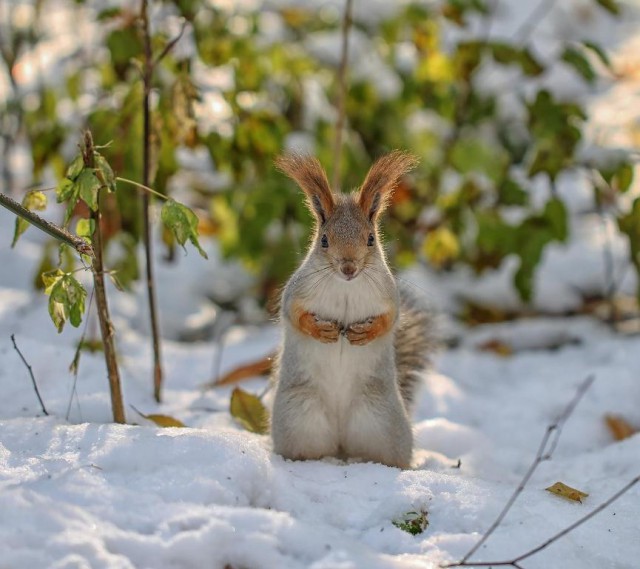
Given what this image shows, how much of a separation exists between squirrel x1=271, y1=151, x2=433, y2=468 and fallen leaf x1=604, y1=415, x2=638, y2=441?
0.96 metres

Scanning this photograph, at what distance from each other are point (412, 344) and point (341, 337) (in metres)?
0.69

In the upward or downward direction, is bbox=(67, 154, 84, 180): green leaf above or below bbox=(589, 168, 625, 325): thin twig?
above

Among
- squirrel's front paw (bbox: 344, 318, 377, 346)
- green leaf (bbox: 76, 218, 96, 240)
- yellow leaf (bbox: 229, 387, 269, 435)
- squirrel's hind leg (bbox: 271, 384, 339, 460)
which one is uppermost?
green leaf (bbox: 76, 218, 96, 240)

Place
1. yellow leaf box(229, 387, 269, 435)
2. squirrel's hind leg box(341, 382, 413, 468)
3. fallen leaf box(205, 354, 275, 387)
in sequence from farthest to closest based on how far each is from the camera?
1. fallen leaf box(205, 354, 275, 387)
2. yellow leaf box(229, 387, 269, 435)
3. squirrel's hind leg box(341, 382, 413, 468)

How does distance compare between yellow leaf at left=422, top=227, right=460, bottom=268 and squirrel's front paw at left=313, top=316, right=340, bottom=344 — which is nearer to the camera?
squirrel's front paw at left=313, top=316, right=340, bottom=344

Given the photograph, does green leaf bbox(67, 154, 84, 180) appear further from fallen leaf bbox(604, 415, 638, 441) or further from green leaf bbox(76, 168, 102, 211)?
fallen leaf bbox(604, 415, 638, 441)

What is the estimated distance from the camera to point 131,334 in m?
4.05

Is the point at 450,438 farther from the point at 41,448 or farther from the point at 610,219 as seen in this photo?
the point at 610,219

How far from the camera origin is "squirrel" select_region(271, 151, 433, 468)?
2428 millimetres

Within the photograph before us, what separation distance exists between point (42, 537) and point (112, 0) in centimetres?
322

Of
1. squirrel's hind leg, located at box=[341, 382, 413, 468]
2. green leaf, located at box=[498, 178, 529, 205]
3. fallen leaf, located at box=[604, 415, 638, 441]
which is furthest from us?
green leaf, located at box=[498, 178, 529, 205]

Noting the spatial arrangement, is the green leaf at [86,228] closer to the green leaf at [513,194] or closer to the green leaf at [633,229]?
the green leaf at [633,229]

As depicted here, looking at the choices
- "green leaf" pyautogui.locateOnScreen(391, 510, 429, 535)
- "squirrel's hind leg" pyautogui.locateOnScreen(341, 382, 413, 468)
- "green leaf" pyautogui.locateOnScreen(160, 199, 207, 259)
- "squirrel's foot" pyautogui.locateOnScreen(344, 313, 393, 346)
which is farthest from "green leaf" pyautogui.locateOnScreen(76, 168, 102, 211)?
"green leaf" pyautogui.locateOnScreen(391, 510, 429, 535)

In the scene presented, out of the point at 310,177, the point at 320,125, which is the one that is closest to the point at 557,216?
the point at 320,125
